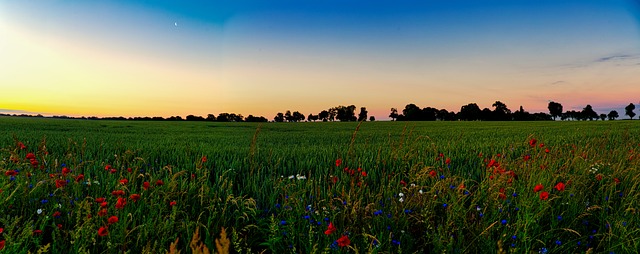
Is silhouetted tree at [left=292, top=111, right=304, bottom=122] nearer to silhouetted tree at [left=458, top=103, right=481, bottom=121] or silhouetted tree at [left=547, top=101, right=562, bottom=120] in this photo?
silhouetted tree at [left=458, top=103, right=481, bottom=121]

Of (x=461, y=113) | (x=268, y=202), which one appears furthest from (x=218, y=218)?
(x=461, y=113)

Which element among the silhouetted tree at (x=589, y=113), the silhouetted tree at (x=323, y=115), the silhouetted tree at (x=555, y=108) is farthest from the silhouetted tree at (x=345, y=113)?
the silhouetted tree at (x=589, y=113)

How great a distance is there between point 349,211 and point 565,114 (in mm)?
144732

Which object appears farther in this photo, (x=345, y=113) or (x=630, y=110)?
(x=630, y=110)

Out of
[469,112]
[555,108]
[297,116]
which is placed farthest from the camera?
[555,108]

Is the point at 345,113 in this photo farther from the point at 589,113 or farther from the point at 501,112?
the point at 589,113

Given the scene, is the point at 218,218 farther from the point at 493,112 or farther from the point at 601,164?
the point at 493,112

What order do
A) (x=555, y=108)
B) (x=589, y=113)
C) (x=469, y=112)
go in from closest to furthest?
1. (x=469, y=112)
2. (x=589, y=113)
3. (x=555, y=108)

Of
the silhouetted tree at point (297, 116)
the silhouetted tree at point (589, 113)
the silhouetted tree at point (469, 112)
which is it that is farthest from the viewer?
the silhouetted tree at point (589, 113)

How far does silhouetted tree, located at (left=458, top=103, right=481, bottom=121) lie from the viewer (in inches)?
3878

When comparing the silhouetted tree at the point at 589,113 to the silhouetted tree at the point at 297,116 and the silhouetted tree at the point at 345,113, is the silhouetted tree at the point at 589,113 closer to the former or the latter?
the silhouetted tree at the point at 345,113

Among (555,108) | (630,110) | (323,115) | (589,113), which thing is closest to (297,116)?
(323,115)

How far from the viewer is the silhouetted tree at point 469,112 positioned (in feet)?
323

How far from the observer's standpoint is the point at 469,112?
328 ft
